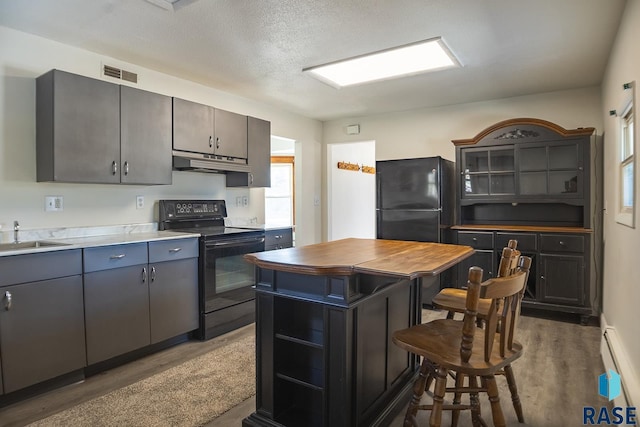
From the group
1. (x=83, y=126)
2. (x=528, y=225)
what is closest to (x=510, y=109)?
(x=528, y=225)

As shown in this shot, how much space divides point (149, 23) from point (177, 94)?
1201 millimetres

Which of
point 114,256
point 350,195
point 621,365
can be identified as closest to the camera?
point 621,365

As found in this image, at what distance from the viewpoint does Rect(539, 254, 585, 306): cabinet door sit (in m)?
3.74

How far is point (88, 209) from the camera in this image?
3.09 metres

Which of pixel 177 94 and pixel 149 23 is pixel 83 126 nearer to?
pixel 149 23

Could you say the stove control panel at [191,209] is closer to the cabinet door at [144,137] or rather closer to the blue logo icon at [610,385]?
the cabinet door at [144,137]

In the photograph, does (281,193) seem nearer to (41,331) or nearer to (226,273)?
(226,273)

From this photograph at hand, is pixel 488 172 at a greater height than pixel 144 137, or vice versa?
pixel 144 137

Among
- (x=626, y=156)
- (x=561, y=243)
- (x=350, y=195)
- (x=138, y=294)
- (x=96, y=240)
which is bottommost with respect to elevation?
(x=138, y=294)

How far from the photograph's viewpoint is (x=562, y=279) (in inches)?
150

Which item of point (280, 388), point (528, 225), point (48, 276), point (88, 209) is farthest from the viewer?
point (528, 225)

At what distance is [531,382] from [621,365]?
56 centimetres

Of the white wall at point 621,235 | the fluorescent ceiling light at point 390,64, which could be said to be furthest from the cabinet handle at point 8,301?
the white wall at point 621,235

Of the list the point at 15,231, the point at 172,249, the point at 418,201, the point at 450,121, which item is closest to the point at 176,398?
the point at 172,249
